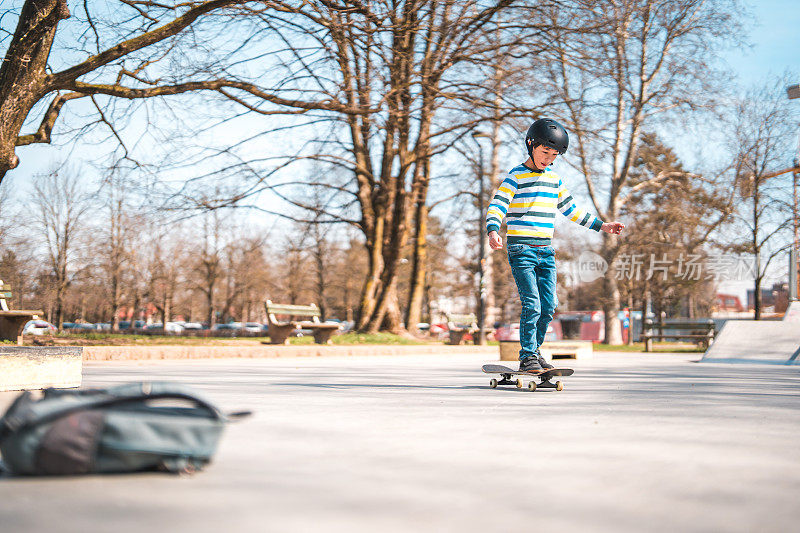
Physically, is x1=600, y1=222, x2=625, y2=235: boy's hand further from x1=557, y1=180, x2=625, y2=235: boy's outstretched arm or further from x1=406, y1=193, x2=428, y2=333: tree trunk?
x1=406, y1=193, x2=428, y2=333: tree trunk

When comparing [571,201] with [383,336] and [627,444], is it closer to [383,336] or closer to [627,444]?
[627,444]

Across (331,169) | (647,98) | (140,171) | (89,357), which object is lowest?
(89,357)

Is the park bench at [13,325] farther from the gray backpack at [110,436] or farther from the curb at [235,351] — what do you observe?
the gray backpack at [110,436]

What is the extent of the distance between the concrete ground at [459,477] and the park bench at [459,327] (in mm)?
19205

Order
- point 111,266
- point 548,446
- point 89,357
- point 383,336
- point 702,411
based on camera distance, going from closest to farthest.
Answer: point 548,446
point 702,411
point 89,357
point 383,336
point 111,266

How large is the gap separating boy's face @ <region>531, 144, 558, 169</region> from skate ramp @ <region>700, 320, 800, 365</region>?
9.18 meters

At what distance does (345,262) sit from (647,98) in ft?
113

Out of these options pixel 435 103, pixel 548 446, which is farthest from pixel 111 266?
pixel 548 446

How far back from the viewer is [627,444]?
359cm

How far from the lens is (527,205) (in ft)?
21.4

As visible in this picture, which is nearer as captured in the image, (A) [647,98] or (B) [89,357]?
(B) [89,357]

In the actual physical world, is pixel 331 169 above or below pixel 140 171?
above

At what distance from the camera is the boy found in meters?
6.45

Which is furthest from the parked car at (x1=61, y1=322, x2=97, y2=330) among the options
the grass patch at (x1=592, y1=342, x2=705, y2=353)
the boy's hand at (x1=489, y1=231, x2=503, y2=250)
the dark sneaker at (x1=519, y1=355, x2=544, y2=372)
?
the boy's hand at (x1=489, y1=231, x2=503, y2=250)
